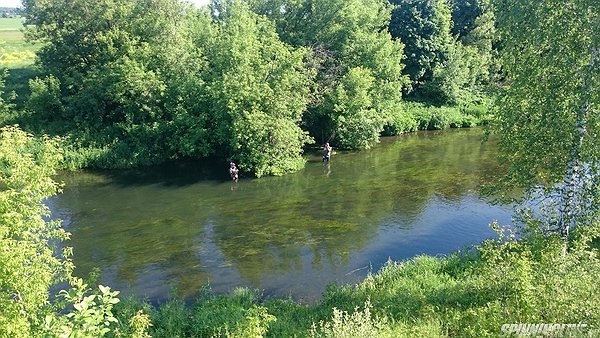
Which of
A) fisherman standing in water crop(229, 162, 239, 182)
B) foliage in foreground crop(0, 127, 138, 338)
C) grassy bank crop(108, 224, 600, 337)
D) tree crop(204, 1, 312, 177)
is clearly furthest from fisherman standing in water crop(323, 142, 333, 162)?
foliage in foreground crop(0, 127, 138, 338)

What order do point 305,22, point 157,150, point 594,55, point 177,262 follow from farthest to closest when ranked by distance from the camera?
point 305,22 → point 157,150 → point 177,262 → point 594,55

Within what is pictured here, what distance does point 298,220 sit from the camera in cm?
2539

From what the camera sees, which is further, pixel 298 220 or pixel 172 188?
pixel 172 188

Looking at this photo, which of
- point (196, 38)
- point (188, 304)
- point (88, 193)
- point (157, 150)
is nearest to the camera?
point (188, 304)

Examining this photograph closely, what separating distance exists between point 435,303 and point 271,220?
12286mm

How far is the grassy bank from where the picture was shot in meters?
10.6

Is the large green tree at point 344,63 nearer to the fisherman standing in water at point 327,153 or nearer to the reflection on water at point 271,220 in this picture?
the fisherman standing in water at point 327,153

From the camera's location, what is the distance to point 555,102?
14.1 metres

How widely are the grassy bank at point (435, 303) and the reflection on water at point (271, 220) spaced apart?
1.87 metres

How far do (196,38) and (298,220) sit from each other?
71.3 ft

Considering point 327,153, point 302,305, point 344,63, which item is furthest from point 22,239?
point 344,63

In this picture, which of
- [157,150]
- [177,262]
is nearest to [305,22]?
[157,150]

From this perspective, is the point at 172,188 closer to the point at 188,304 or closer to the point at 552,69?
the point at 188,304

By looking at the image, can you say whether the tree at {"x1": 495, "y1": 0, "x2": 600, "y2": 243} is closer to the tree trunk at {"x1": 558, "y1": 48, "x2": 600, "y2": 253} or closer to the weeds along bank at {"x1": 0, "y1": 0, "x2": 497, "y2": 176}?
the tree trunk at {"x1": 558, "y1": 48, "x2": 600, "y2": 253}
